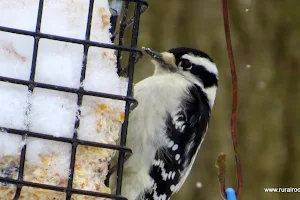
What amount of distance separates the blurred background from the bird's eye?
5.67 feet

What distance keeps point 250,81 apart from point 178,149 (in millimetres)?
2062

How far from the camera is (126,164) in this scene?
2.14 m

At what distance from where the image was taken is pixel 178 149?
7.13 ft

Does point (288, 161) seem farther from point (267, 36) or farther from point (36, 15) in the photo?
point (36, 15)

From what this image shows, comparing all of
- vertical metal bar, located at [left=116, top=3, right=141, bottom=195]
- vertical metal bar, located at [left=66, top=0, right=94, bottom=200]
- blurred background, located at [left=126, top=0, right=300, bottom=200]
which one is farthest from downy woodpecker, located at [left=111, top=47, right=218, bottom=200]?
blurred background, located at [left=126, top=0, right=300, bottom=200]

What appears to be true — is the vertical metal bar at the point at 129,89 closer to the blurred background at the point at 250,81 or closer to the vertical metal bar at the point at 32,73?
the vertical metal bar at the point at 32,73

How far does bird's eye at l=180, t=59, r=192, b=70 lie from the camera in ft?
7.78

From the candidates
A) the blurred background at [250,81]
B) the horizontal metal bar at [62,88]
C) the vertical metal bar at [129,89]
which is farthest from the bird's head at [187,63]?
the blurred background at [250,81]

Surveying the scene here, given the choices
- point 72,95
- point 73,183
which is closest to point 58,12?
point 72,95

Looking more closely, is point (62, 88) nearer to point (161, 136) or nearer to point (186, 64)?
point (161, 136)

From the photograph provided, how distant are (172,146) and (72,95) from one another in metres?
0.56

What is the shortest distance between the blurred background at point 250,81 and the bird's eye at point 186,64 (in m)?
1.73

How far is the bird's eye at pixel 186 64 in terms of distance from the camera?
2371 mm

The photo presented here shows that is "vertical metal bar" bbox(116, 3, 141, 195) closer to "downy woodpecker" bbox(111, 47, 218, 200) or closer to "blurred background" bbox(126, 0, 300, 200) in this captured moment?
→ "downy woodpecker" bbox(111, 47, 218, 200)
